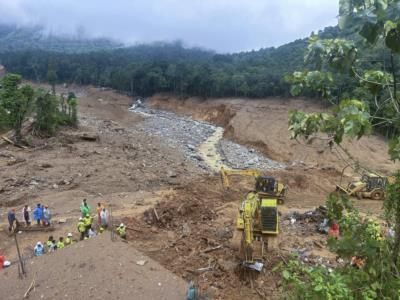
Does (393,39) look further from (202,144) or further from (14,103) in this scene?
(202,144)

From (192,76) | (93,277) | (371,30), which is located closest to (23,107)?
(93,277)

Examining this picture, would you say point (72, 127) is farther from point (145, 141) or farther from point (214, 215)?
point (214, 215)

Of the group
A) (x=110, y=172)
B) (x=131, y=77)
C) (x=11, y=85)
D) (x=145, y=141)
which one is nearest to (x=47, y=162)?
(x=110, y=172)

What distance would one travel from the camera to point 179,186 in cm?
2309

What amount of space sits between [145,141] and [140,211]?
1875 cm

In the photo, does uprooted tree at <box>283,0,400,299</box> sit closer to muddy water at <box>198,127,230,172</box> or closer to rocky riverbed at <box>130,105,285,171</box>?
muddy water at <box>198,127,230,172</box>

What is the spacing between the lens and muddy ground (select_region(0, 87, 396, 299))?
557 inches

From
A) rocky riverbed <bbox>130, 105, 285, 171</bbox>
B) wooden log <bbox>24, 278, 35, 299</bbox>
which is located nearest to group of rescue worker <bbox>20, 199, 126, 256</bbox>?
wooden log <bbox>24, 278, 35, 299</bbox>

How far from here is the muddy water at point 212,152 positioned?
101ft

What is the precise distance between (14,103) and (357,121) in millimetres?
31841

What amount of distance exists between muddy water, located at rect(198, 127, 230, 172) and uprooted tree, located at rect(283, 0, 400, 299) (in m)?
25.3

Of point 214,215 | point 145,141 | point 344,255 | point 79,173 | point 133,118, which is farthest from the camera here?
point 133,118

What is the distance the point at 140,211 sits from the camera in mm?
18766

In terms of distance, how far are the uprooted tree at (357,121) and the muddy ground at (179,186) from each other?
0.83m
